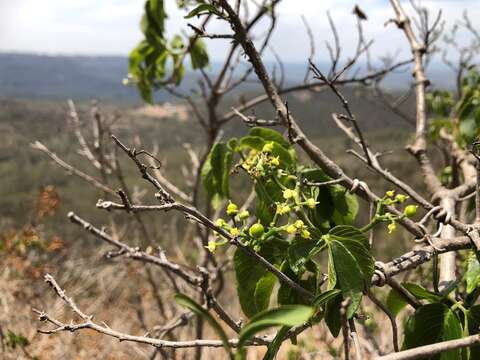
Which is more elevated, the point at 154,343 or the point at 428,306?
the point at 428,306

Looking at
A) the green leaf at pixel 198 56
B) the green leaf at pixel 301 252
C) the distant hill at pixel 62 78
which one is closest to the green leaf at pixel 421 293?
the green leaf at pixel 301 252

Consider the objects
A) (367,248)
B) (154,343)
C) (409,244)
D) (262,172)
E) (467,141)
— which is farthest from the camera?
(409,244)

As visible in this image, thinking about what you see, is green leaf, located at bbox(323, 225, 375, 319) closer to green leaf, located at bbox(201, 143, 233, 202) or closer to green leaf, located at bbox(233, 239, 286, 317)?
green leaf, located at bbox(233, 239, 286, 317)

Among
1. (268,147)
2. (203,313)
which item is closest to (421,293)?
(268,147)

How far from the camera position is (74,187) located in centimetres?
6881

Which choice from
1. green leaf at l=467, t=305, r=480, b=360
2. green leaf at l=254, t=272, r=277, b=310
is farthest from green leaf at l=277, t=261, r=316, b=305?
green leaf at l=467, t=305, r=480, b=360

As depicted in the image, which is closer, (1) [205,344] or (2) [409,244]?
(1) [205,344]

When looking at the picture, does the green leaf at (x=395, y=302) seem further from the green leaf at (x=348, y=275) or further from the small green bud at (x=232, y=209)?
the small green bud at (x=232, y=209)

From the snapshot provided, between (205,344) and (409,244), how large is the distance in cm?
412

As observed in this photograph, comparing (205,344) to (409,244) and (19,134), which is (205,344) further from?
(19,134)

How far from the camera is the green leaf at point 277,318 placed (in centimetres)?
65

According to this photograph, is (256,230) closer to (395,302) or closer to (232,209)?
(232,209)

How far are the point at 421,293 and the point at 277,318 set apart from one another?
2.02 ft

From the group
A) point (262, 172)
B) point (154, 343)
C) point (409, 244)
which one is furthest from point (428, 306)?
point (409, 244)
